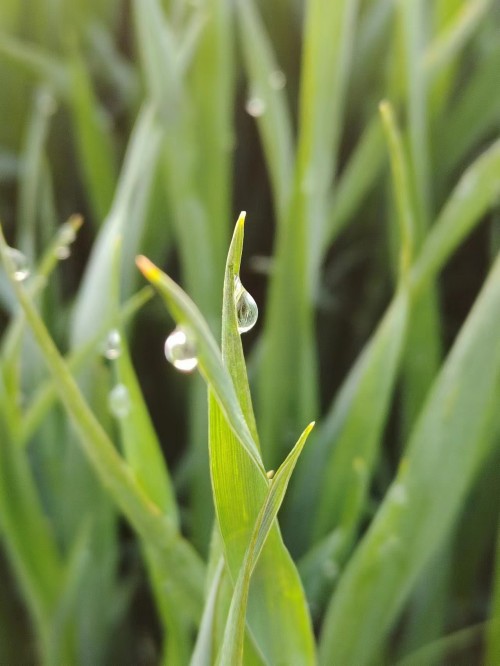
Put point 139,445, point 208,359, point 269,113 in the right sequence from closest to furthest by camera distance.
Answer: point 208,359
point 139,445
point 269,113

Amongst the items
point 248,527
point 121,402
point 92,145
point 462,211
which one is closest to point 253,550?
point 248,527

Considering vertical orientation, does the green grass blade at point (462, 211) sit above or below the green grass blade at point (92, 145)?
below

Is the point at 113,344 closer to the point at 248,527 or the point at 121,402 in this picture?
the point at 121,402

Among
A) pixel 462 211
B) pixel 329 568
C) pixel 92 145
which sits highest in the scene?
pixel 92 145

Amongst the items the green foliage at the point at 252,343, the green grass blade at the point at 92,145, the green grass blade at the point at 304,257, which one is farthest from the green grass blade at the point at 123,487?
the green grass blade at the point at 92,145

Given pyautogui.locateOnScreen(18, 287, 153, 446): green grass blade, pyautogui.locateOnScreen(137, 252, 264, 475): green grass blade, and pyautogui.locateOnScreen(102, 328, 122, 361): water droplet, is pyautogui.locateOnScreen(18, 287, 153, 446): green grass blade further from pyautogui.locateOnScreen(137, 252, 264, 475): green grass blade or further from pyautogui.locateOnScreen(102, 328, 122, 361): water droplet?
pyautogui.locateOnScreen(137, 252, 264, 475): green grass blade

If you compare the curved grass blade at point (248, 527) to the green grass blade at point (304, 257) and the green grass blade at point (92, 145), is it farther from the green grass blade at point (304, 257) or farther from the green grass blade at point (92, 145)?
the green grass blade at point (92, 145)
